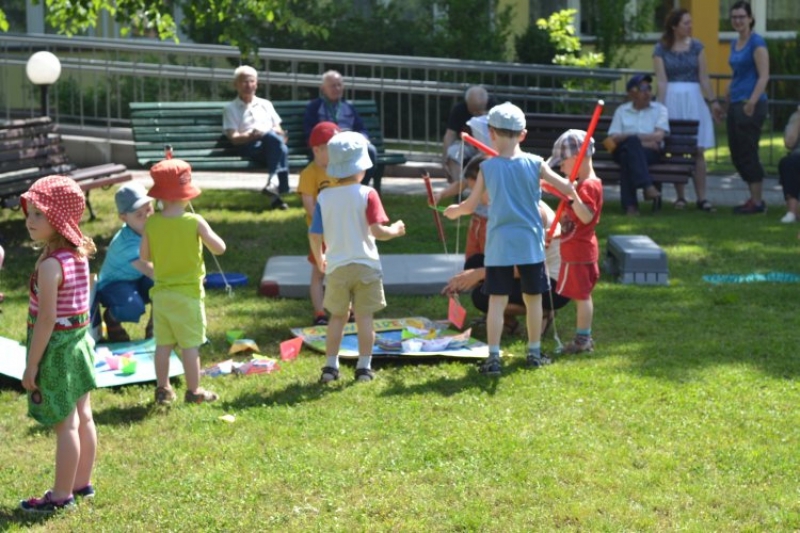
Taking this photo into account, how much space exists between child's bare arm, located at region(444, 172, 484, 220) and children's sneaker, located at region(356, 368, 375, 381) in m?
1.02

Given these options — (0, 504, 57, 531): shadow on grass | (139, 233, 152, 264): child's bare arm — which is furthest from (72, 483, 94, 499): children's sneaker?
(139, 233, 152, 264): child's bare arm

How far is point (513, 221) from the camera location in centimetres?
799

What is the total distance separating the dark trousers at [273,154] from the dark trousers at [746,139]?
480cm

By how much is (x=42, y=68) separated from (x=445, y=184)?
4.99 metres

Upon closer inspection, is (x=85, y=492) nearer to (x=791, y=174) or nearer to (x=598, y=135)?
(x=791, y=174)

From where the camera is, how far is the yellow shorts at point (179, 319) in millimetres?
7457

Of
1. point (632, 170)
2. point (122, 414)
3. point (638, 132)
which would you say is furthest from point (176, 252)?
point (638, 132)

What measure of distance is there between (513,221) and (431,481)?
2224mm

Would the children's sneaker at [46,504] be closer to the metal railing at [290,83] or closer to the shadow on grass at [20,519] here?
the shadow on grass at [20,519]

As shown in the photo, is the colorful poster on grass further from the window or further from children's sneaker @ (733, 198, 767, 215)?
the window

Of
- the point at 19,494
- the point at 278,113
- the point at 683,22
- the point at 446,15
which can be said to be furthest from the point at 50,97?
the point at 19,494

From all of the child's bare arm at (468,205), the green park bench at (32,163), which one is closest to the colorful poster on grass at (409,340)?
the child's bare arm at (468,205)

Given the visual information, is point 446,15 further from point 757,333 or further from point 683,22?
point 757,333

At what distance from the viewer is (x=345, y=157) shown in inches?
307
